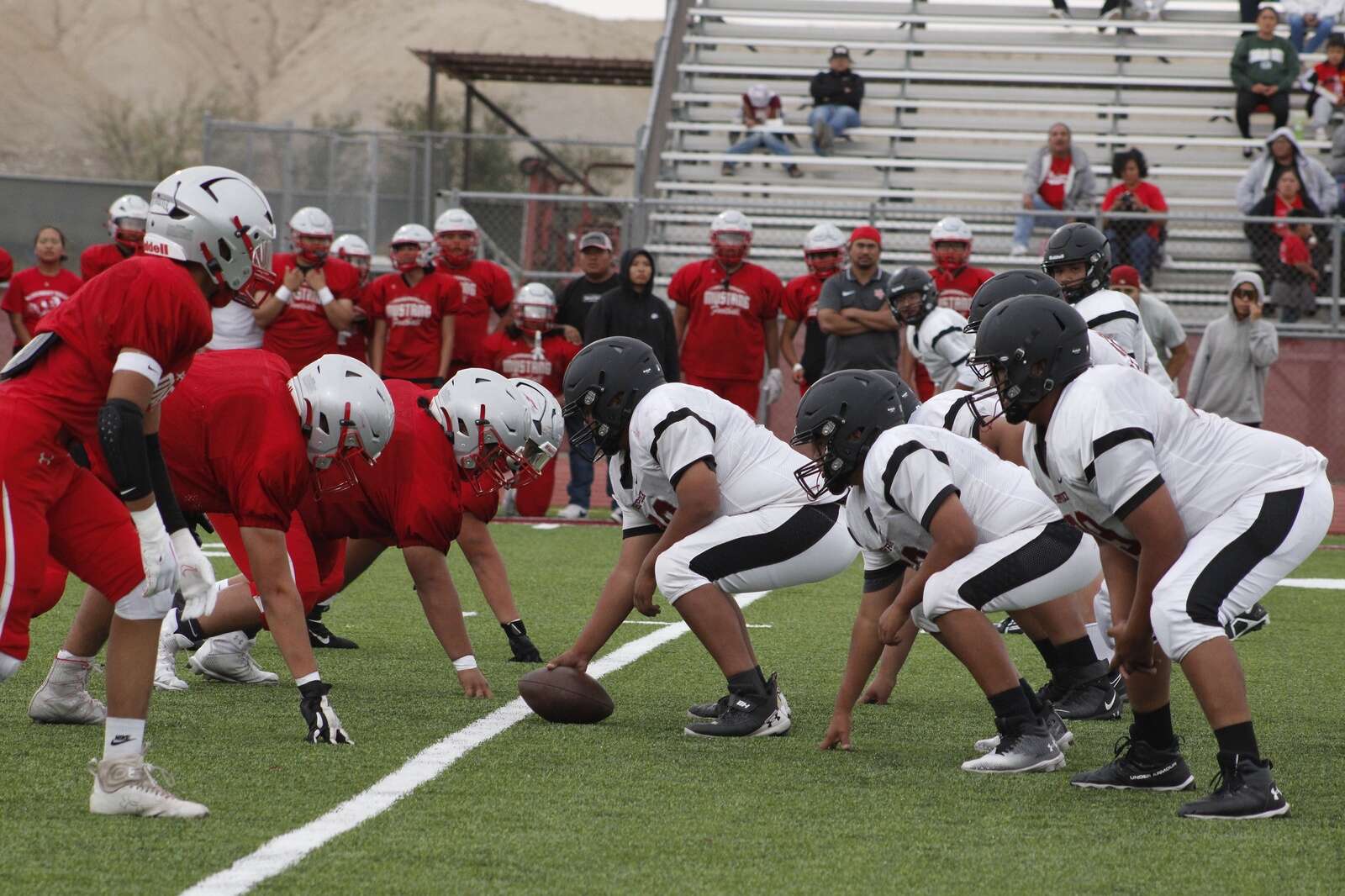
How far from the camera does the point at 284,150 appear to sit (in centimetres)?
1653

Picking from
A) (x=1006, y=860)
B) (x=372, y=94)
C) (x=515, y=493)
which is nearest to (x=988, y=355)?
(x=1006, y=860)

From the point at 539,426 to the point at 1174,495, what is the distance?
7.89 feet

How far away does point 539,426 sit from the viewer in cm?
602

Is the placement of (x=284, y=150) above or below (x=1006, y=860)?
above

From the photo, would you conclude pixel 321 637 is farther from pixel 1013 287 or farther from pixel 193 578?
pixel 1013 287

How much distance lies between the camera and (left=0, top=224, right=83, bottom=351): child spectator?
1252 cm

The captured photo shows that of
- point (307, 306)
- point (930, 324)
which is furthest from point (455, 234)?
point (930, 324)

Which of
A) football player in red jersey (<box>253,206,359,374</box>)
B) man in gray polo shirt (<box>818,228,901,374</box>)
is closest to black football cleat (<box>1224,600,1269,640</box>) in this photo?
man in gray polo shirt (<box>818,228,901,374</box>)

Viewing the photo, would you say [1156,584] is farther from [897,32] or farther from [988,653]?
[897,32]

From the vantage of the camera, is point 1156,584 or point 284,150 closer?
point 1156,584

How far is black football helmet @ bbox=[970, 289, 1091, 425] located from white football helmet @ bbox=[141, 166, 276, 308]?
1.91 meters

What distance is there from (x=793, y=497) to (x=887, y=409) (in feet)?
2.43

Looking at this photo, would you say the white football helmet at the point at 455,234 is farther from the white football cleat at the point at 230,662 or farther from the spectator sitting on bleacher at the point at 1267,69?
the spectator sitting on bleacher at the point at 1267,69

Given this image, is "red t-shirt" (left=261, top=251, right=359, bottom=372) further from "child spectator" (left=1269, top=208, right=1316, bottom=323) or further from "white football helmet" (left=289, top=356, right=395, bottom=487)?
"child spectator" (left=1269, top=208, right=1316, bottom=323)
